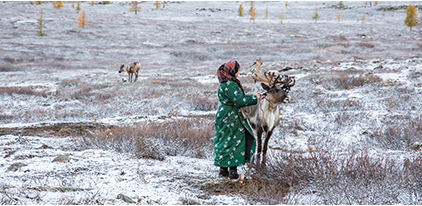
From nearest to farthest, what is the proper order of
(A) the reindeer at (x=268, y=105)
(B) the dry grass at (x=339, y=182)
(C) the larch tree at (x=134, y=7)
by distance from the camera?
(B) the dry grass at (x=339, y=182) < (A) the reindeer at (x=268, y=105) < (C) the larch tree at (x=134, y=7)

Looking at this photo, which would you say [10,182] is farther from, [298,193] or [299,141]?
[299,141]

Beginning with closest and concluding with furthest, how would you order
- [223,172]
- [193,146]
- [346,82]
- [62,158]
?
[223,172]
[62,158]
[193,146]
[346,82]

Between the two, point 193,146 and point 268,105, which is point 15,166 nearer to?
point 193,146

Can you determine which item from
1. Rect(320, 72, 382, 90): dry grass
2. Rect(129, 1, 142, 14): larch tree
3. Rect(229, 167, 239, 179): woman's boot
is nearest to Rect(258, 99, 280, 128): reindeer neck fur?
Rect(229, 167, 239, 179): woman's boot

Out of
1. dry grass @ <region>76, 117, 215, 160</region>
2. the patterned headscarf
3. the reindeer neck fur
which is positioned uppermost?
the patterned headscarf

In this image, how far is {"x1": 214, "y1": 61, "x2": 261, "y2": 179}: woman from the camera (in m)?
3.56

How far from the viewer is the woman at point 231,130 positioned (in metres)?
3.56

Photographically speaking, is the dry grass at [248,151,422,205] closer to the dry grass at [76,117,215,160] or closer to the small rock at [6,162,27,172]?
the dry grass at [76,117,215,160]

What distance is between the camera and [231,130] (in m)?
3.63

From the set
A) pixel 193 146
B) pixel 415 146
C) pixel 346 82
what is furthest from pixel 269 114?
pixel 346 82

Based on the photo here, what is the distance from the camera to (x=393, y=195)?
274 centimetres

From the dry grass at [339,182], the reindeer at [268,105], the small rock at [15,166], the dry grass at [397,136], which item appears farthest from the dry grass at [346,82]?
the small rock at [15,166]

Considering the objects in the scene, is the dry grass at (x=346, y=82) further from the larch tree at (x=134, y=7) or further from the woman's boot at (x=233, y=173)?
the larch tree at (x=134, y=7)

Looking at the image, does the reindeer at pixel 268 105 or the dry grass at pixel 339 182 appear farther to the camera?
the reindeer at pixel 268 105
